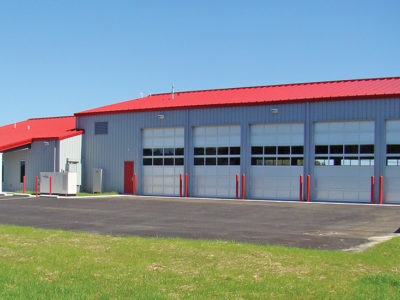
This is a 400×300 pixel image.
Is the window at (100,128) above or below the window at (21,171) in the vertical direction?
above

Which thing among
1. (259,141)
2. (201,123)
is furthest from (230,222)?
(201,123)

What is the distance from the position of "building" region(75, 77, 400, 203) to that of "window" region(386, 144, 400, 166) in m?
0.05

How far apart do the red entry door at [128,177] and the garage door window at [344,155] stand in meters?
11.8

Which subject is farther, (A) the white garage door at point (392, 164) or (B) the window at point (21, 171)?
(B) the window at point (21, 171)

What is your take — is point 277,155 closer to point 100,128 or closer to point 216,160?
point 216,160

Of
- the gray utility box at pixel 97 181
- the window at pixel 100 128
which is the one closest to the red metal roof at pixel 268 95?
the window at pixel 100 128

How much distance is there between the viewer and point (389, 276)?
721 centimetres

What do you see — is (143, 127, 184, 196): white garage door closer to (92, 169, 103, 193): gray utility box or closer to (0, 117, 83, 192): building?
(92, 169, 103, 193): gray utility box

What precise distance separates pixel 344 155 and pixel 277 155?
139 inches

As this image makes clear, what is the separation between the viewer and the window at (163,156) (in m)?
29.9

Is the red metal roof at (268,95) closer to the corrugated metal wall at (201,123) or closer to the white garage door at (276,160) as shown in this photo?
the corrugated metal wall at (201,123)

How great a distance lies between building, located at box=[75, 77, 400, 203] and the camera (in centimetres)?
2458

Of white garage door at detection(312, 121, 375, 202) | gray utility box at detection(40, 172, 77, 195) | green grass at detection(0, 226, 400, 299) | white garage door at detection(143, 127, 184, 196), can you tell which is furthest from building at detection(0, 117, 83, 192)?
green grass at detection(0, 226, 400, 299)

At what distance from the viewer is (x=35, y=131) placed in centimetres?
3716
